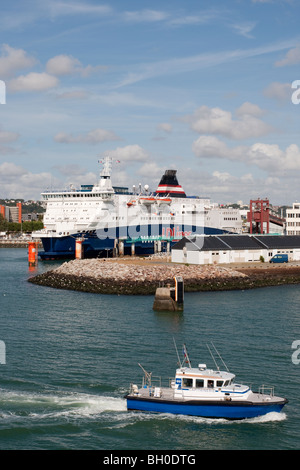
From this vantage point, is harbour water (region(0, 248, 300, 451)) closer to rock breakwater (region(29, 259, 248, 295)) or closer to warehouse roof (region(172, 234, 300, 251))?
rock breakwater (region(29, 259, 248, 295))

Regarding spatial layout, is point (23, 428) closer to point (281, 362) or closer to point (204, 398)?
point (204, 398)

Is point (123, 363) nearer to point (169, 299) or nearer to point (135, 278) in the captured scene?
point (169, 299)

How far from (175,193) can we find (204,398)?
72492 millimetres

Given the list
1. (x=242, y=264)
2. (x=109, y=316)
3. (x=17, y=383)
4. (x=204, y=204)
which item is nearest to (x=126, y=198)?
(x=204, y=204)

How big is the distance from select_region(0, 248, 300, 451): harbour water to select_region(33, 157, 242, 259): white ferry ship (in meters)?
29.9

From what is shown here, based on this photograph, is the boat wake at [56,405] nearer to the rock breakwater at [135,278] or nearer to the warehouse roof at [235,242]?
the rock breakwater at [135,278]

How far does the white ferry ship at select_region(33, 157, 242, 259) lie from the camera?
7475 centimetres

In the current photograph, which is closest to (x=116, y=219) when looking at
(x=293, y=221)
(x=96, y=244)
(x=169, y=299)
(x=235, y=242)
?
(x=96, y=244)

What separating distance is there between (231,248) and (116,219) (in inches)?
908

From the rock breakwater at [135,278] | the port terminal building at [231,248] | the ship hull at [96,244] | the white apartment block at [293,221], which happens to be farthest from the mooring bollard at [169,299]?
the white apartment block at [293,221]

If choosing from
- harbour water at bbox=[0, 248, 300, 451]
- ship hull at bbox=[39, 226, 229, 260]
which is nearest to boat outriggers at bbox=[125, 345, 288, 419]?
harbour water at bbox=[0, 248, 300, 451]

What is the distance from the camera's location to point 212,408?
782 inches

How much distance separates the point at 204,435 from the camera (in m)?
18.8
